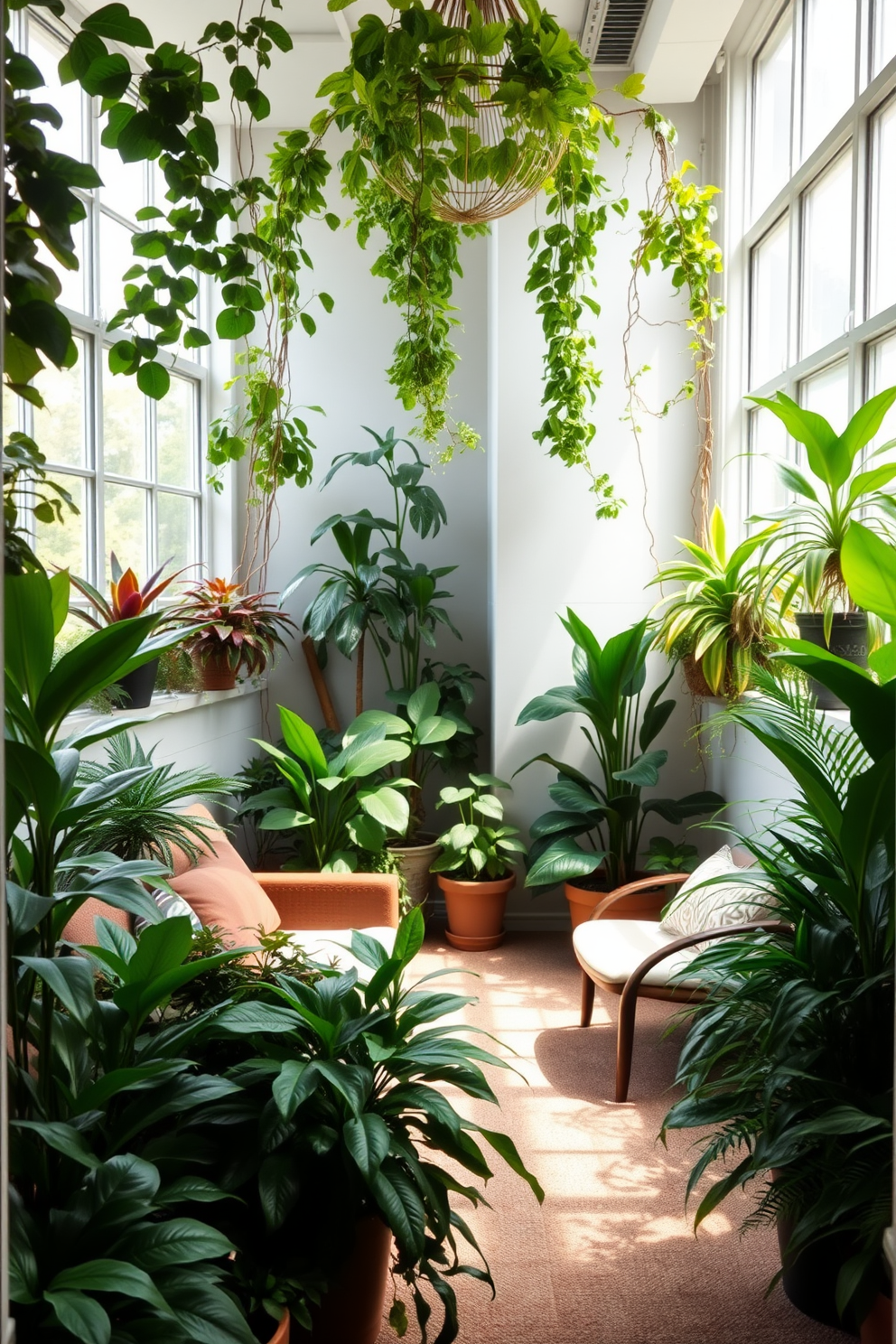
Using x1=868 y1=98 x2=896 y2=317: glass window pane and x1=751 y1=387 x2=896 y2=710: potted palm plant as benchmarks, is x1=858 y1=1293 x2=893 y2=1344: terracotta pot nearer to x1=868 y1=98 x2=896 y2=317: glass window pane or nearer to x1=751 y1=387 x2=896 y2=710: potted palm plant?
x1=751 y1=387 x2=896 y2=710: potted palm plant

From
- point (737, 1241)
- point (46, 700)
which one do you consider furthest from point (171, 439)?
point (737, 1241)

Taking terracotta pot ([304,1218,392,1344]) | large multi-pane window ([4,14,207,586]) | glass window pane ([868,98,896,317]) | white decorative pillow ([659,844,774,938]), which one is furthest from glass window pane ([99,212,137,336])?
terracotta pot ([304,1218,392,1344])

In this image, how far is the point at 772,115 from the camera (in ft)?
11.7

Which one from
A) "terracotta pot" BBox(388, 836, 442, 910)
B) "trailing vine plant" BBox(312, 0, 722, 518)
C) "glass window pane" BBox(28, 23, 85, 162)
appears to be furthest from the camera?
"terracotta pot" BBox(388, 836, 442, 910)

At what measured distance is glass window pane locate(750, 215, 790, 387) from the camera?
3.48 meters

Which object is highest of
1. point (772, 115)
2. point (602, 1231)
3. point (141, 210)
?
point (772, 115)

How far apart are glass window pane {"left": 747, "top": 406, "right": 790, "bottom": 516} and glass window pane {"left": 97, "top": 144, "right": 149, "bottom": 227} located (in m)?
2.36

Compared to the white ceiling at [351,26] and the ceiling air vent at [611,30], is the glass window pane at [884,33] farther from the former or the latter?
the ceiling air vent at [611,30]

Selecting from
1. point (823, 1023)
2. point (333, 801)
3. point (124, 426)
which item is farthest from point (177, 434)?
point (823, 1023)

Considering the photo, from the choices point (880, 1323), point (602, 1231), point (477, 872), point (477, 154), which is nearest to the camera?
point (880, 1323)

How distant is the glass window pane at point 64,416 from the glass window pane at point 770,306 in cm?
230

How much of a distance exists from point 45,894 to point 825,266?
2.74 metres

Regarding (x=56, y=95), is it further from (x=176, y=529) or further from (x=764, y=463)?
(x=764, y=463)

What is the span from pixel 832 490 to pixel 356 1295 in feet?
6.37
